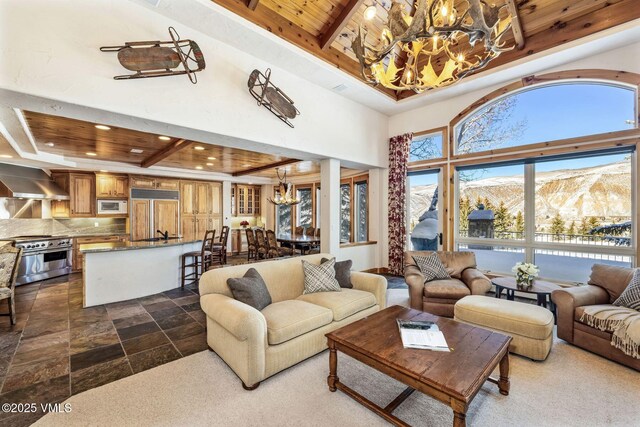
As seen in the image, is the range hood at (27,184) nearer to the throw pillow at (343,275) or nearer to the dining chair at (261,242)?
the dining chair at (261,242)

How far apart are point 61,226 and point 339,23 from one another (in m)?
7.96

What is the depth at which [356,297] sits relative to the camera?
3.12m

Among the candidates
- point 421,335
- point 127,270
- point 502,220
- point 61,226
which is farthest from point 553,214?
point 61,226

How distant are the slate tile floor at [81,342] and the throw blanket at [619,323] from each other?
407 cm

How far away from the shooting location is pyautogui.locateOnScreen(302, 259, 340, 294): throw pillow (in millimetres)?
3285

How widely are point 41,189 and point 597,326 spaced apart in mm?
9699

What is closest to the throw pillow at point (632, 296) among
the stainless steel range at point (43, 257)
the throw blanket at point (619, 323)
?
the throw blanket at point (619, 323)

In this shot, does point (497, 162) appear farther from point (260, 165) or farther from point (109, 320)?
point (109, 320)

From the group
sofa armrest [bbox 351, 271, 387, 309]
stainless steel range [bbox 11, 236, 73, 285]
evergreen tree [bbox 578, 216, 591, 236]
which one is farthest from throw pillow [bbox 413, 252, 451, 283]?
stainless steel range [bbox 11, 236, 73, 285]

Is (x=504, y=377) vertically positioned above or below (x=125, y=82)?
below

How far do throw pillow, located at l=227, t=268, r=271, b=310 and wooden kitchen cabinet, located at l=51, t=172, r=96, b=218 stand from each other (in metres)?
6.49

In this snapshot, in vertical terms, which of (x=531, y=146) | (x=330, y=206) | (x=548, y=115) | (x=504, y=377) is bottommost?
(x=504, y=377)

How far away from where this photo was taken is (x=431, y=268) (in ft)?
13.1

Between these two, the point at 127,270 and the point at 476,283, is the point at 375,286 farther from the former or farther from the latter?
the point at 127,270
